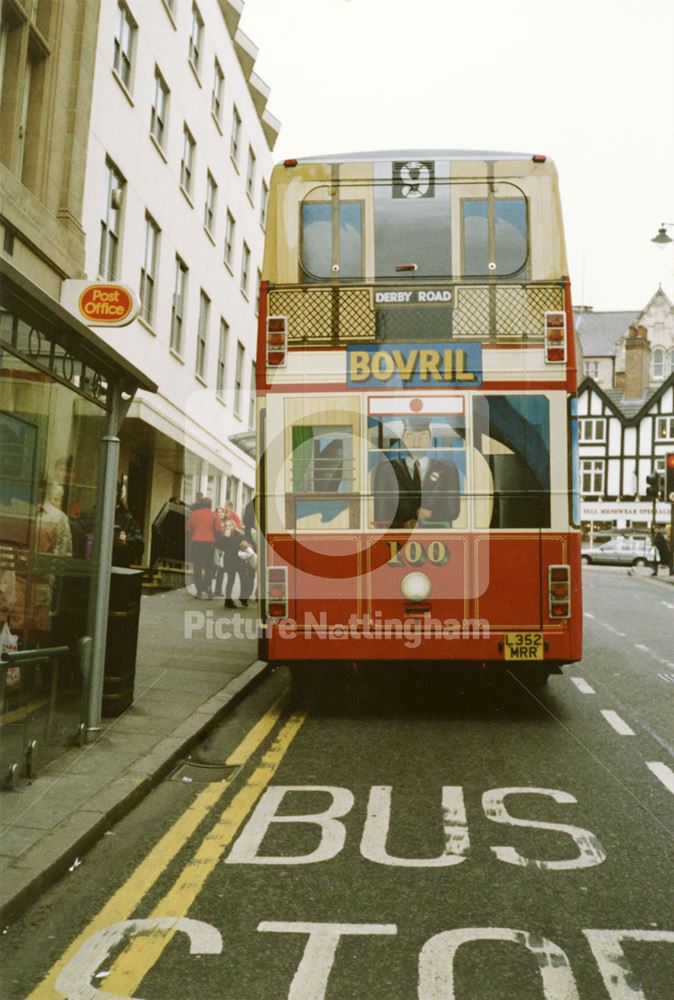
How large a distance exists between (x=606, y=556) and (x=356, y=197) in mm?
47030

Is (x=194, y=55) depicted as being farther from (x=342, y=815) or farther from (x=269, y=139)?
(x=342, y=815)

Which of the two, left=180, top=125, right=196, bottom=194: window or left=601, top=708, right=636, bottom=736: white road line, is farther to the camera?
left=180, top=125, right=196, bottom=194: window

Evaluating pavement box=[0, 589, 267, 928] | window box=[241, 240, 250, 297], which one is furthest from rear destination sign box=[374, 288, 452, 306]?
window box=[241, 240, 250, 297]

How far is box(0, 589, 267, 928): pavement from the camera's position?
4434mm

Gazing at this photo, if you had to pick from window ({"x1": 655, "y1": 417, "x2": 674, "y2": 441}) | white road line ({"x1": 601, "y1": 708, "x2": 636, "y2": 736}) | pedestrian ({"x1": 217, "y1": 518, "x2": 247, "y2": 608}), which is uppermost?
window ({"x1": 655, "y1": 417, "x2": 674, "y2": 441})

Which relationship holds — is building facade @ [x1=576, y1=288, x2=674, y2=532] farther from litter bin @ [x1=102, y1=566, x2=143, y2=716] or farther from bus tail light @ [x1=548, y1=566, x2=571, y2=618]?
litter bin @ [x1=102, y1=566, x2=143, y2=716]

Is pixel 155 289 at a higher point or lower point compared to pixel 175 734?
higher

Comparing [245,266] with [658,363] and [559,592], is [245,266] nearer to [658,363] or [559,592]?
[559,592]

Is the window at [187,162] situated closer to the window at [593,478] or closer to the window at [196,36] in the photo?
the window at [196,36]

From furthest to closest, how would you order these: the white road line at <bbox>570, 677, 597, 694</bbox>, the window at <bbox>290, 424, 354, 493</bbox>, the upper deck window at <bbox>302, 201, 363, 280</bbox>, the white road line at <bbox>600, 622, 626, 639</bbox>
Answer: the white road line at <bbox>600, 622, 626, 639</bbox> → the white road line at <bbox>570, 677, 597, 694</bbox> → the upper deck window at <bbox>302, 201, 363, 280</bbox> → the window at <bbox>290, 424, 354, 493</bbox>

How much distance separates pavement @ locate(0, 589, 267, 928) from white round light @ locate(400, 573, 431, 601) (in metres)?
1.89

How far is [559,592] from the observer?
26.5 feet

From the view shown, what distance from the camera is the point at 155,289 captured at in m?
21.7

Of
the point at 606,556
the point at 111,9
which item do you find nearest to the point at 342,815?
the point at 111,9
